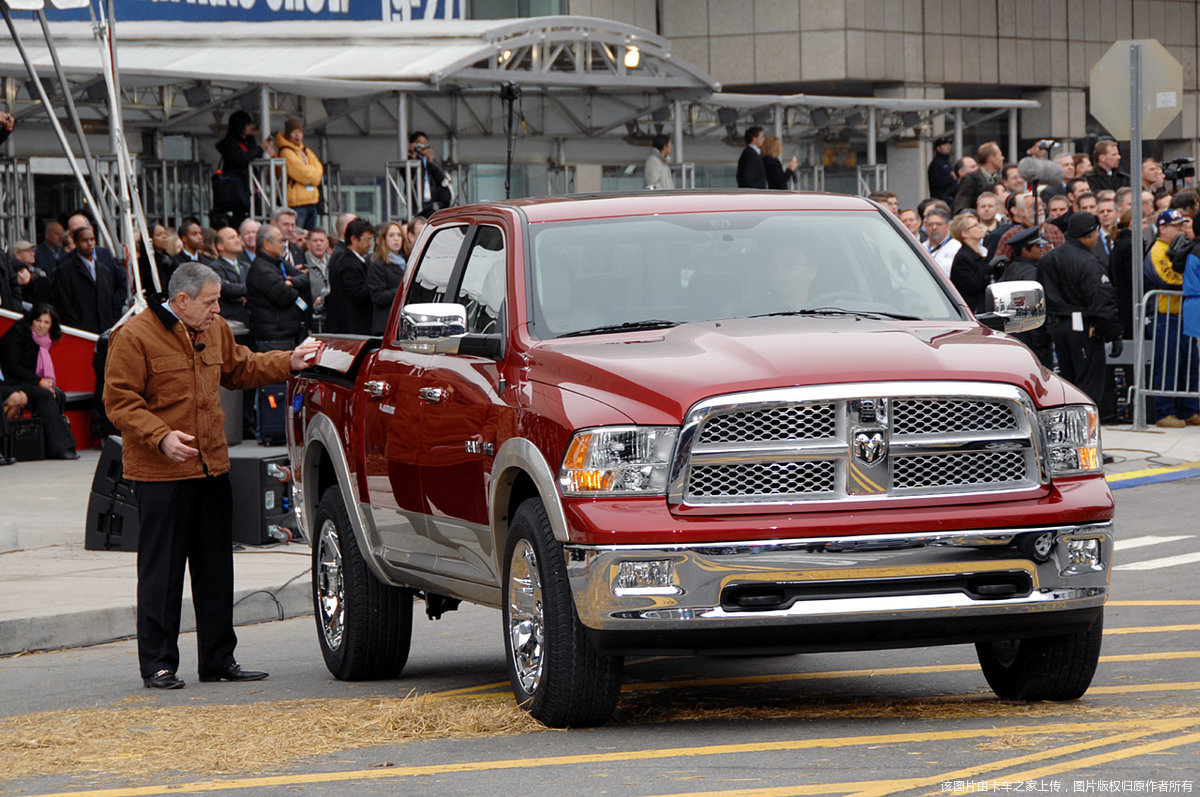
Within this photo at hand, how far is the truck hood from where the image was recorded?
7.12m

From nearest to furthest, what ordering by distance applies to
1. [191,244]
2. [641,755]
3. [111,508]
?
[641,755], [111,508], [191,244]

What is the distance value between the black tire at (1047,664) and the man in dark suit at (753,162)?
18252mm

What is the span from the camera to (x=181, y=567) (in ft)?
32.1

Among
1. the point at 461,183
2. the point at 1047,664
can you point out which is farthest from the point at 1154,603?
the point at 461,183

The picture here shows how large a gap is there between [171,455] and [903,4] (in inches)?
1707

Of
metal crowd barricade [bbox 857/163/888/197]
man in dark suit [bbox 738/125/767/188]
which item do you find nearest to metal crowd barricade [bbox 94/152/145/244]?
man in dark suit [bbox 738/125/767/188]

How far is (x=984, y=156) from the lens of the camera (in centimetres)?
2602

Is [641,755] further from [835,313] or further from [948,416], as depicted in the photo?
[835,313]

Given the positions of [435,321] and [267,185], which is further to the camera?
[267,185]

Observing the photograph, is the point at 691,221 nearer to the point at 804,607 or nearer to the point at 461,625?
the point at 804,607

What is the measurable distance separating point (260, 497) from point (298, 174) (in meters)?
12.2

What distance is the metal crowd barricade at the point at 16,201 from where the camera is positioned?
27.3m

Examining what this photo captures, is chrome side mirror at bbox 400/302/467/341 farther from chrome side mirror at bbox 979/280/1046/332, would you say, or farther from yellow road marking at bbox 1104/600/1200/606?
yellow road marking at bbox 1104/600/1200/606

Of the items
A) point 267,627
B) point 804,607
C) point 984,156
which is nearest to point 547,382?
point 804,607
